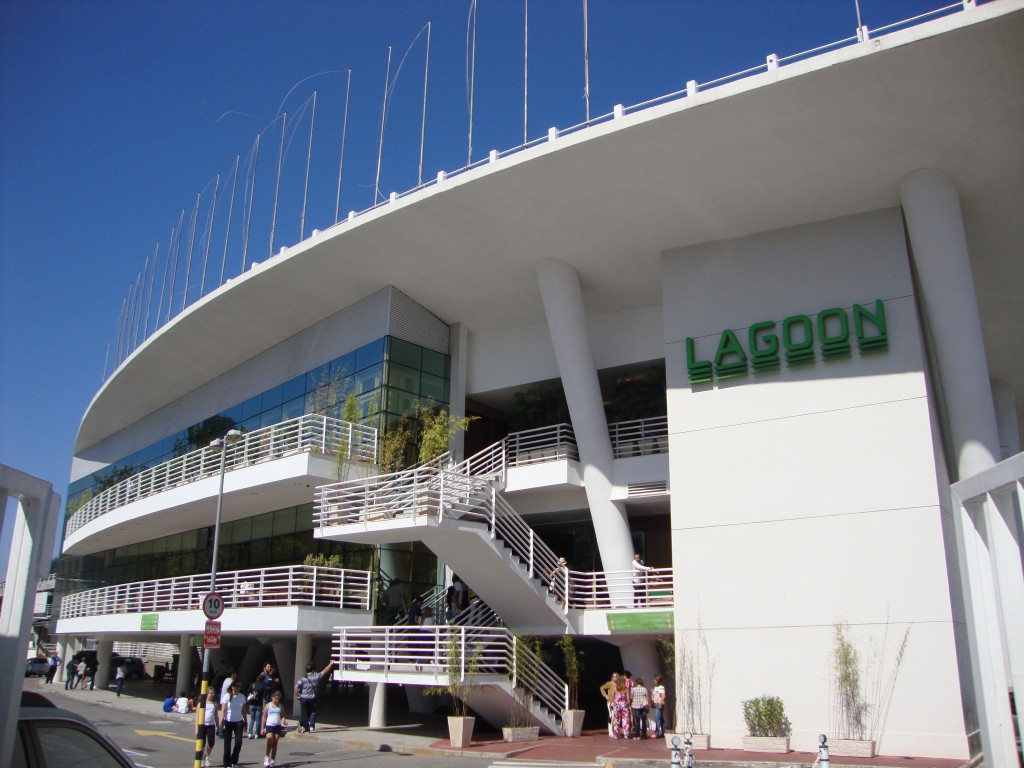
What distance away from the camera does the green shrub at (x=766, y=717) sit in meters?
18.5

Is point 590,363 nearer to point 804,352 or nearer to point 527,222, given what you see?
point 527,222

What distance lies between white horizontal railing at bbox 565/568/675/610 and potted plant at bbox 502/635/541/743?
2.57 metres

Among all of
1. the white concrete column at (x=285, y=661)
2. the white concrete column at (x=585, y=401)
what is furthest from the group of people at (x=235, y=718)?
the white concrete column at (x=585, y=401)

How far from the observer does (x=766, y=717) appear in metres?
18.6

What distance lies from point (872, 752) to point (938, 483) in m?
5.57

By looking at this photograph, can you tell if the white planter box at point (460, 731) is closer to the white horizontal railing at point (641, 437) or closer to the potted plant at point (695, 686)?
the potted plant at point (695, 686)

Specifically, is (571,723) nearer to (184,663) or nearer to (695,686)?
(695,686)

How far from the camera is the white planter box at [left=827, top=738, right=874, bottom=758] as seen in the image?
56.5 feet

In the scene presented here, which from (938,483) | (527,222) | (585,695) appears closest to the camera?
(938,483)

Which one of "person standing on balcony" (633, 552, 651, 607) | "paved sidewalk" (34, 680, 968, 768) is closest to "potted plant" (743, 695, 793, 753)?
"paved sidewalk" (34, 680, 968, 768)

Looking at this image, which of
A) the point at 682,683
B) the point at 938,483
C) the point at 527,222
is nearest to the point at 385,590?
the point at 682,683

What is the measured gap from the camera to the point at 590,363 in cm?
2473

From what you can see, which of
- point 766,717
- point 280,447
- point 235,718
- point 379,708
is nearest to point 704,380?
point 766,717

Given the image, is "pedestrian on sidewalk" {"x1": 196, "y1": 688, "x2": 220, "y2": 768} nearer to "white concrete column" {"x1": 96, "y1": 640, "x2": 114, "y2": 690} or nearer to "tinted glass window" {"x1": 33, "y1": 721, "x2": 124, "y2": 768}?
"tinted glass window" {"x1": 33, "y1": 721, "x2": 124, "y2": 768}
